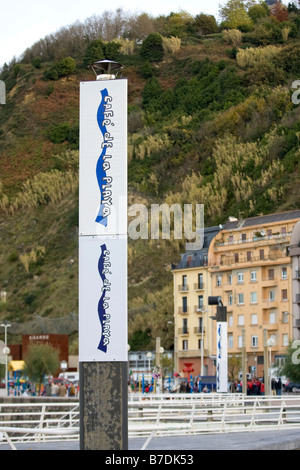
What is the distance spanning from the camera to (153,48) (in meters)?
164

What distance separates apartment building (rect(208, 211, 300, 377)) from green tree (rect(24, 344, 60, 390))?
37.3 feet

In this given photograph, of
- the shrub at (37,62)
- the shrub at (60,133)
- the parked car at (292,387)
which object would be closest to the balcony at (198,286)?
the parked car at (292,387)

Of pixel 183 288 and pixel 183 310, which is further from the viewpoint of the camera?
pixel 183 288

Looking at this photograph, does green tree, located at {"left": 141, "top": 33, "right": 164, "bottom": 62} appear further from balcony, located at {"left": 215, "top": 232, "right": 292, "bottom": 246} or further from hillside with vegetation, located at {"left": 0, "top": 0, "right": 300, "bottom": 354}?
balcony, located at {"left": 215, "top": 232, "right": 292, "bottom": 246}

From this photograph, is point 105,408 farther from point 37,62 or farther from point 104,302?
point 37,62

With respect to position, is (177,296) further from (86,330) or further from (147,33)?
(147,33)

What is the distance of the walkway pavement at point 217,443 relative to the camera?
16469 millimetres

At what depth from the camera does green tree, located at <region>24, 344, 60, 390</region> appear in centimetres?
6644

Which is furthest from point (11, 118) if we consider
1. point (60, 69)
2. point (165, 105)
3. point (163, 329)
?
point (163, 329)

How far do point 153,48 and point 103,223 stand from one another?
511ft

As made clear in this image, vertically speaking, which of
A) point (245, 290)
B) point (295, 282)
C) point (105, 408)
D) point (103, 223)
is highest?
point (295, 282)

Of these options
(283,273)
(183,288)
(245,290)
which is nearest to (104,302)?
(283,273)

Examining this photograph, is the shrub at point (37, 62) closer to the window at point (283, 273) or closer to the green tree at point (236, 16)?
the green tree at point (236, 16)

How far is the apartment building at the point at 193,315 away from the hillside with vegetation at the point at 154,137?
350 cm
